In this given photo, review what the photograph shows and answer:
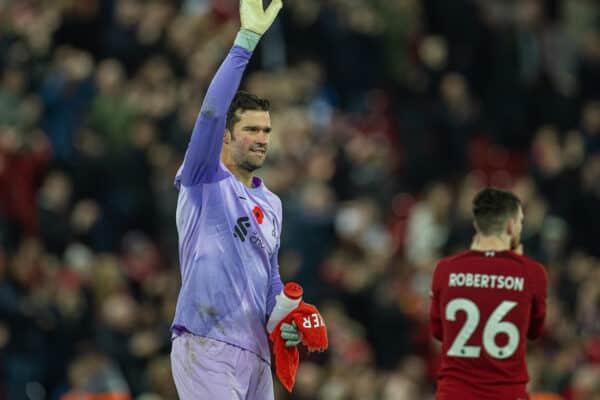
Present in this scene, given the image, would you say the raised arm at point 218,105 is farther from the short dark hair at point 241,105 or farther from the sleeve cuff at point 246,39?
the short dark hair at point 241,105

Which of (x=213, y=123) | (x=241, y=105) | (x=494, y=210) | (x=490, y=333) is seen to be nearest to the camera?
(x=213, y=123)

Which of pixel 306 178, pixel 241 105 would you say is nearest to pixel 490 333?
pixel 241 105

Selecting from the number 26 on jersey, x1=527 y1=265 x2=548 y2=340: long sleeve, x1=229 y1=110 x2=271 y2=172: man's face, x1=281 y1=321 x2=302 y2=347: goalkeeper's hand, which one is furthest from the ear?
x1=229 y1=110 x2=271 y2=172: man's face

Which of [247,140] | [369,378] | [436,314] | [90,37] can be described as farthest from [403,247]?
[247,140]

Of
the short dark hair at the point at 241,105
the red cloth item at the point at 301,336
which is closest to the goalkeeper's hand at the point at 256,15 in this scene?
the short dark hair at the point at 241,105

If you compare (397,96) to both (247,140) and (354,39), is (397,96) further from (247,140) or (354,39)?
(247,140)

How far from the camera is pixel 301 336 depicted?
8.82m

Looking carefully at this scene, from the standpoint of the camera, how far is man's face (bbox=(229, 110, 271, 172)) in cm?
876

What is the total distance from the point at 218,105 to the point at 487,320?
243 cm

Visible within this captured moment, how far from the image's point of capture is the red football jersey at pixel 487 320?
952cm

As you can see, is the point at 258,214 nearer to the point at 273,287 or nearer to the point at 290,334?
the point at 273,287

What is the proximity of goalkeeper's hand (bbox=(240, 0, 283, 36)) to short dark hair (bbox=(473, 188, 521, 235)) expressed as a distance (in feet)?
6.59

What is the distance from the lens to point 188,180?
28.1 feet

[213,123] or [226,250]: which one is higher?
[213,123]
